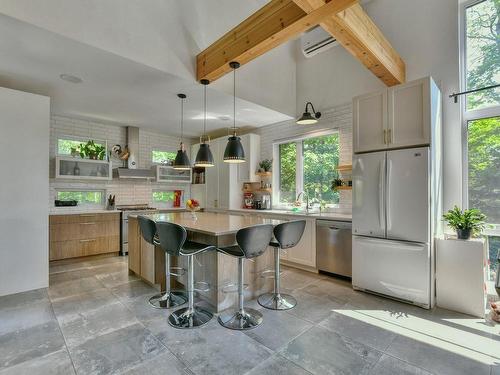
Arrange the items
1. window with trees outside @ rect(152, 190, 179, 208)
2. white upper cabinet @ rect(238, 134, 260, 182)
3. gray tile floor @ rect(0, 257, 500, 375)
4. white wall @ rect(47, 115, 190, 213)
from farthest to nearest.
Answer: window with trees outside @ rect(152, 190, 179, 208) → white upper cabinet @ rect(238, 134, 260, 182) → white wall @ rect(47, 115, 190, 213) → gray tile floor @ rect(0, 257, 500, 375)

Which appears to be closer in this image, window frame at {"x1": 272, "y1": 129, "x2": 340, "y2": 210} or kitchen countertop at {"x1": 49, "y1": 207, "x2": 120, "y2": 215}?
window frame at {"x1": 272, "y1": 129, "x2": 340, "y2": 210}

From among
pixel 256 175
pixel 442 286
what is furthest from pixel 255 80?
pixel 442 286

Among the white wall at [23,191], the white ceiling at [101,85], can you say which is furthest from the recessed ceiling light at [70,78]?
the white wall at [23,191]

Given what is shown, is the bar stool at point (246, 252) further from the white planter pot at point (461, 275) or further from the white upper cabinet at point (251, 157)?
the white upper cabinet at point (251, 157)

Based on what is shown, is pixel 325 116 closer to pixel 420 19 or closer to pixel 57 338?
pixel 420 19

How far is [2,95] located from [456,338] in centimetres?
531

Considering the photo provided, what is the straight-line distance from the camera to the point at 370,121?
3.23m

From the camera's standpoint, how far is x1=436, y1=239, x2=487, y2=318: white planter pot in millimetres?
2643

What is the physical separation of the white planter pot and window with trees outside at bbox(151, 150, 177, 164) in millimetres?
5576

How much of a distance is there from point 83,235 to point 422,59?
5964 mm

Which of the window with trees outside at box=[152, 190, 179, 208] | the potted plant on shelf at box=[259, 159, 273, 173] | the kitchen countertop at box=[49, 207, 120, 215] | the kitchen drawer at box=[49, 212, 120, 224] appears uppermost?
the potted plant on shelf at box=[259, 159, 273, 173]

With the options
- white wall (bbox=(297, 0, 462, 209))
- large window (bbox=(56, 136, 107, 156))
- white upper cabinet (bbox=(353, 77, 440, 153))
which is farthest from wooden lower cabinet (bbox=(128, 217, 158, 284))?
white wall (bbox=(297, 0, 462, 209))

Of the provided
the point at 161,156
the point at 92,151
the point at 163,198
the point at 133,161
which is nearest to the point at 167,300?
the point at 133,161

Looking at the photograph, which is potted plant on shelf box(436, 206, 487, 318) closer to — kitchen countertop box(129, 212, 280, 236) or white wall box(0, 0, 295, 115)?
kitchen countertop box(129, 212, 280, 236)
